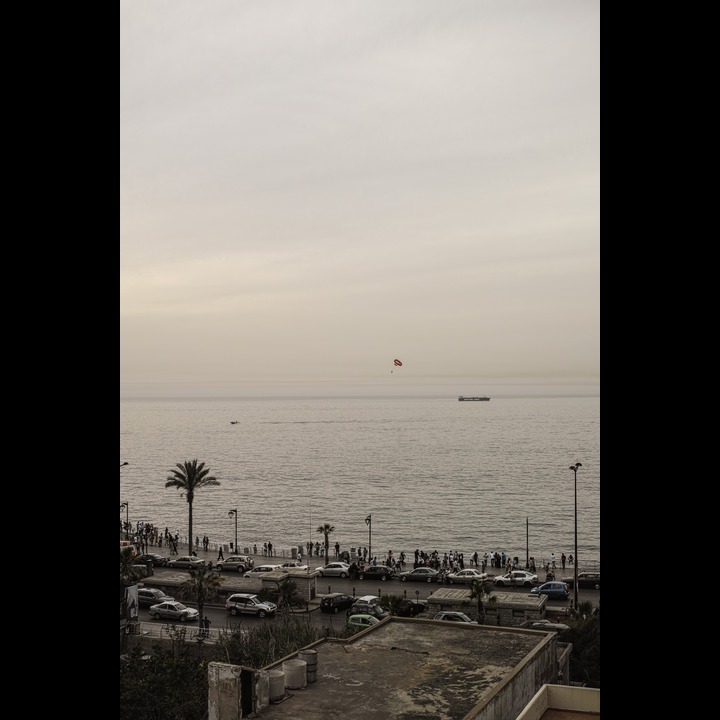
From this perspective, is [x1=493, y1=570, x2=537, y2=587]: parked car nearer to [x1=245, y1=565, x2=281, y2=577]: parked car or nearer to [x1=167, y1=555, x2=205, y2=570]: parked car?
[x1=245, y1=565, x2=281, y2=577]: parked car

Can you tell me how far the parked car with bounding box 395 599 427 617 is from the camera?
95.0 feet

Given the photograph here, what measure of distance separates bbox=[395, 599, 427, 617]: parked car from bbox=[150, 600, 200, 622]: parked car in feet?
26.0

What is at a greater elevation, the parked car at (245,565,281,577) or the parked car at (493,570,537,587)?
the parked car at (245,565,281,577)

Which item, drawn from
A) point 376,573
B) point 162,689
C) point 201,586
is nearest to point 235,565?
point 376,573

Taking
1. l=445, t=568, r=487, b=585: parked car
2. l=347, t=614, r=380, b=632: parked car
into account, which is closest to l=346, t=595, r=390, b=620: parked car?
l=347, t=614, r=380, b=632: parked car

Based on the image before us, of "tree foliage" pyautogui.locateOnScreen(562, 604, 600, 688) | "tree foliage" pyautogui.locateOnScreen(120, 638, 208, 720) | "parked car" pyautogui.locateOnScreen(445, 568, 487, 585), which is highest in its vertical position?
"tree foliage" pyautogui.locateOnScreen(120, 638, 208, 720)
